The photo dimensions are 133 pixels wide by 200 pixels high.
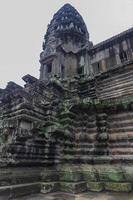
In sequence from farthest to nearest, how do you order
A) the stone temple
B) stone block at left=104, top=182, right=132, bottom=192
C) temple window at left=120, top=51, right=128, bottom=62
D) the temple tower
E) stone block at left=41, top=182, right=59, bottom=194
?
1. the temple tower
2. temple window at left=120, top=51, right=128, bottom=62
3. the stone temple
4. stone block at left=41, top=182, right=59, bottom=194
5. stone block at left=104, top=182, right=132, bottom=192

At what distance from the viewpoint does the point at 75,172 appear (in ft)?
23.1

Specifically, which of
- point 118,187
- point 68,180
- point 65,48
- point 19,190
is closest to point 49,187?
point 68,180

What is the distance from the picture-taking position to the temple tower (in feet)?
72.3

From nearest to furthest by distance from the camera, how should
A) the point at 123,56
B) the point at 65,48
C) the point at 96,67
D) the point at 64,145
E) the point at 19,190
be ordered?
the point at 19,190, the point at 64,145, the point at 123,56, the point at 96,67, the point at 65,48

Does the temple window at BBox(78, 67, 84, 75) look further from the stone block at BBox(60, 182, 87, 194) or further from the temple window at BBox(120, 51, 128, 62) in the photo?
the stone block at BBox(60, 182, 87, 194)

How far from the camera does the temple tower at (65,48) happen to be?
22.0 m

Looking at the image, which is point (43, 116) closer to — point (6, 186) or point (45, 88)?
point (6, 186)

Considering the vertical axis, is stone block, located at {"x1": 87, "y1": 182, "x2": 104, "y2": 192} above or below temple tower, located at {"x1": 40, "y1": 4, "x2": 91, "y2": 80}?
below

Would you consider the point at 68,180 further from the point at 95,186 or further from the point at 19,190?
the point at 19,190

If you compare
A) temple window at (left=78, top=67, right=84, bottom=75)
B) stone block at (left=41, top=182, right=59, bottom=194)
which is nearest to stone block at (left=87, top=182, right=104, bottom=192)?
stone block at (left=41, top=182, right=59, bottom=194)

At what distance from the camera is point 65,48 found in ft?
81.1

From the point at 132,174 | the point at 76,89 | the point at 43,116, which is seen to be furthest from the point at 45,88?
the point at 132,174

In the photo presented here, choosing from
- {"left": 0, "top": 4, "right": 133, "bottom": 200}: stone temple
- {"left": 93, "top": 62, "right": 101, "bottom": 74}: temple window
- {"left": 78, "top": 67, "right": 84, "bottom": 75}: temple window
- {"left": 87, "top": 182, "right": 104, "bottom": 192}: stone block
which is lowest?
{"left": 87, "top": 182, "right": 104, "bottom": 192}: stone block

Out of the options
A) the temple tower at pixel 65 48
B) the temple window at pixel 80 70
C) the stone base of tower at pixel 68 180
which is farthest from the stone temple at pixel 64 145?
the temple window at pixel 80 70
